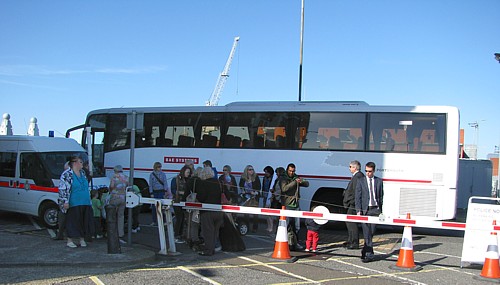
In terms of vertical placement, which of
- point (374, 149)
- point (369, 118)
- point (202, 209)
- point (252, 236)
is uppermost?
point (369, 118)

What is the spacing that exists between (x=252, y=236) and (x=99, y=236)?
368 cm

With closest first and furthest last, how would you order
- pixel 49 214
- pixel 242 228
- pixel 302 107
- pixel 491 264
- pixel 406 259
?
1. pixel 491 264
2. pixel 406 259
3. pixel 49 214
4. pixel 242 228
5. pixel 302 107

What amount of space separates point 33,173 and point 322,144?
7.85m

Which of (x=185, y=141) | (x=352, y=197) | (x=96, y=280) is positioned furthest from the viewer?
(x=185, y=141)

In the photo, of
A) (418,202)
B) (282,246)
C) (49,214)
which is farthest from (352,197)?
(49,214)

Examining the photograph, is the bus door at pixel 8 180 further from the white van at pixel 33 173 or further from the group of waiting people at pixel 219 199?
the group of waiting people at pixel 219 199

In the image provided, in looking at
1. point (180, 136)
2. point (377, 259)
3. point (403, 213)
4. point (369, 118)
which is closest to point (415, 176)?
point (403, 213)

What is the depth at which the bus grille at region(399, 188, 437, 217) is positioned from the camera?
41.1 ft

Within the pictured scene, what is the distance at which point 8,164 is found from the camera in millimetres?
12562

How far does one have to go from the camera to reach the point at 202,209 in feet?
30.6

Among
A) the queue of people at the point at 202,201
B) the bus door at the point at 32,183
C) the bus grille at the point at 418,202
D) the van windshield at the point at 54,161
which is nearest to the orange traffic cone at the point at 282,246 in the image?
the queue of people at the point at 202,201

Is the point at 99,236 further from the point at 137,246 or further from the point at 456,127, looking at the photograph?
the point at 456,127

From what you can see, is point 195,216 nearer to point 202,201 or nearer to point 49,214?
point 202,201

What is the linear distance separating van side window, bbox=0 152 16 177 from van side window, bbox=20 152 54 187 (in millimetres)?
348
